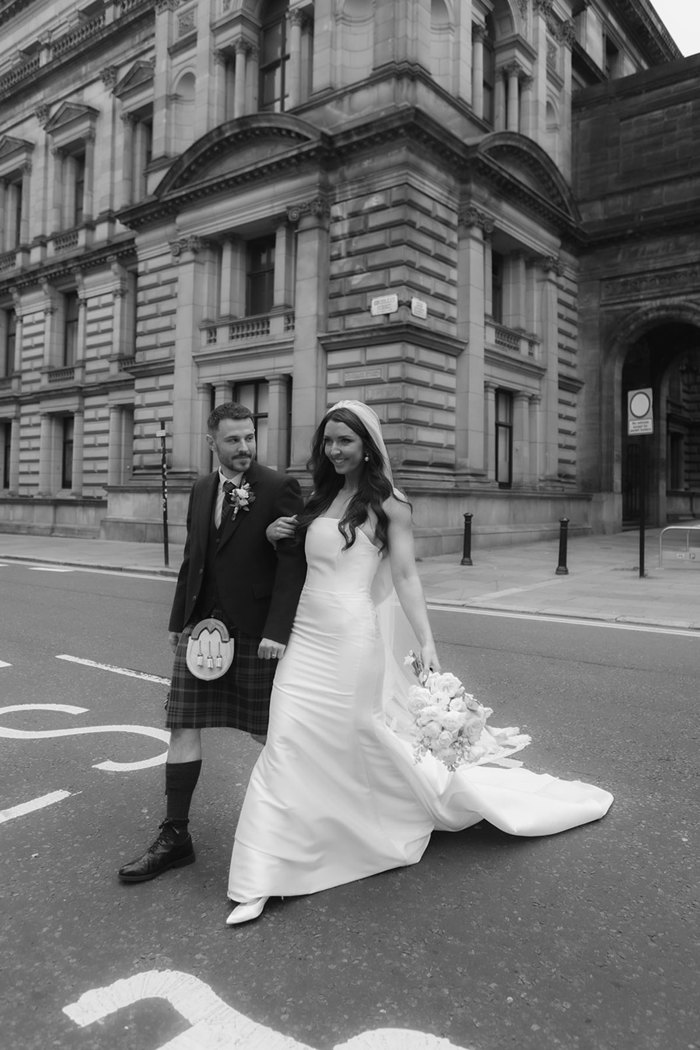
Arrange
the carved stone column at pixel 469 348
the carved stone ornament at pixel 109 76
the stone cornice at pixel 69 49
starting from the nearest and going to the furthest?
the carved stone column at pixel 469 348 < the stone cornice at pixel 69 49 < the carved stone ornament at pixel 109 76

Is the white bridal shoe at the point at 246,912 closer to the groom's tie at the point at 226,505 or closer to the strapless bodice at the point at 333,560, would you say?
the strapless bodice at the point at 333,560

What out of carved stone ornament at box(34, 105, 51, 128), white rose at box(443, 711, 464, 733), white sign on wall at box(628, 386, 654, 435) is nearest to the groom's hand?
white rose at box(443, 711, 464, 733)

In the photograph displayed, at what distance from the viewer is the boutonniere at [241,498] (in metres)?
3.29

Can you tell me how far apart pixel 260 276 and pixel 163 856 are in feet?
71.5

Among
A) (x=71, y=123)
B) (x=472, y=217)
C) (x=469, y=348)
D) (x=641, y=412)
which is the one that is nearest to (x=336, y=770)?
(x=641, y=412)

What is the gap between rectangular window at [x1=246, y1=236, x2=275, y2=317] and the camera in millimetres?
22719

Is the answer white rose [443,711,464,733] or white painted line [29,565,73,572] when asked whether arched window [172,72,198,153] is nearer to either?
white painted line [29,565,73,572]

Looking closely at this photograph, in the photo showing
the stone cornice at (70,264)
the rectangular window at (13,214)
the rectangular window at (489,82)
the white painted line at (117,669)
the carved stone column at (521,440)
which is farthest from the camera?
the rectangular window at (13,214)

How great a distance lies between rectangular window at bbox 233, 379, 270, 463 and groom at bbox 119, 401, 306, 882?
1832 cm

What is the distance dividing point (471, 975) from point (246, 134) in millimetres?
22404

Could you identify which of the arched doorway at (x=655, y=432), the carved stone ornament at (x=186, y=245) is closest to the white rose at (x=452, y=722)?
the carved stone ornament at (x=186, y=245)

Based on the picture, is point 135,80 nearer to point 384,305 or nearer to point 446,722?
point 384,305

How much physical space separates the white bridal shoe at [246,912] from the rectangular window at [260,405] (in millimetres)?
19118

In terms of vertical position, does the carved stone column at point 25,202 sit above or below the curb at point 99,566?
above
